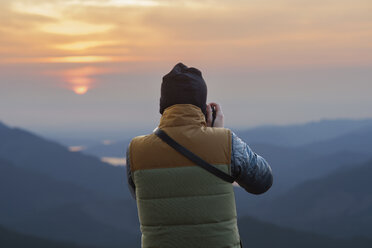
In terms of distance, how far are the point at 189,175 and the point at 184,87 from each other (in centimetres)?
72

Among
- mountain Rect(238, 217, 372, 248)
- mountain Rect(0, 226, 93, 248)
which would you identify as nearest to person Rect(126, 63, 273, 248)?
mountain Rect(0, 226, 93, 248)

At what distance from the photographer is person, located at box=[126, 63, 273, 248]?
12.2 ft

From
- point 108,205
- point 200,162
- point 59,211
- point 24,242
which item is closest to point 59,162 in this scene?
point 108,205

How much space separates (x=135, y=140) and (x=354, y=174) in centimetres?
11878

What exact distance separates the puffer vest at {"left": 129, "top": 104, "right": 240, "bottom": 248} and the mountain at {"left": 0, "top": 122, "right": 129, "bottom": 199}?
128 meters

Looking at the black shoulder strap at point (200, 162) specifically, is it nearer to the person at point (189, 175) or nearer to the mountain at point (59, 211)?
the person at point (189, 175)

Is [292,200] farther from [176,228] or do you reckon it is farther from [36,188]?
[176,228]

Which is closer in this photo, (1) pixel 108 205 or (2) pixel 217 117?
(2) pixel 217 117

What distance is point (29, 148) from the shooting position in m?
161

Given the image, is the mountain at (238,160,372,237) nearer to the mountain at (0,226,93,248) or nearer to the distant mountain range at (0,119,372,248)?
the distant mountain range at (0,119,372,248)

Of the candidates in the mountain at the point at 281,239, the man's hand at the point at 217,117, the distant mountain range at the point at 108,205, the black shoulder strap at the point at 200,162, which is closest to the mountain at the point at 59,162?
the distant mountain range at the point at 108,205

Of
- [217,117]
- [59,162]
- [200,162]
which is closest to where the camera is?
[200,162]

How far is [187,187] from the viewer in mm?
3713

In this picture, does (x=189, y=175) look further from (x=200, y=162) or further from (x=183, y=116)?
(x=183, y=116)
